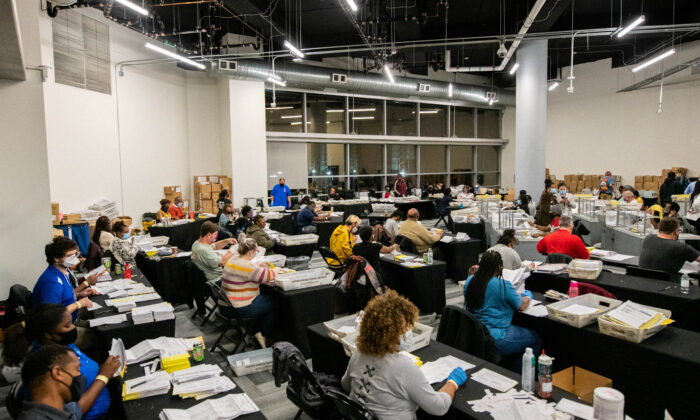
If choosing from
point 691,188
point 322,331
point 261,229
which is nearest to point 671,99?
point 691,188

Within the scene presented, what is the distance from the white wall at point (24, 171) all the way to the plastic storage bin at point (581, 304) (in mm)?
5488

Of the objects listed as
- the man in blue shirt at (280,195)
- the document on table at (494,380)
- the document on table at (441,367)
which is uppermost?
the man in blue shirt at (280,195)

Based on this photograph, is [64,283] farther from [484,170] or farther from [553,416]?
[484,170]

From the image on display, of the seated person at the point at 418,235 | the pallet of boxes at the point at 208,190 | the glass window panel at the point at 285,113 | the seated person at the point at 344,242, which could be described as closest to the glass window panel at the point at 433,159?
the glass window panel at the point at 285,113

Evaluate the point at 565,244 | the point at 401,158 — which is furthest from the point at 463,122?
the point at 565,244

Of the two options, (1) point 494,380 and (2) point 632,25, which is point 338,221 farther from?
(1) point 494,380

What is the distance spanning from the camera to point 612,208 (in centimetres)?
894

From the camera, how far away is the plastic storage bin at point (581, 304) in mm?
3270

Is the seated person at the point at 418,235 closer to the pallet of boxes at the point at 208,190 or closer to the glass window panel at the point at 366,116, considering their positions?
the pallet of boxes at the point at 208,190

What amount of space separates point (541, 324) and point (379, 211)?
837cm

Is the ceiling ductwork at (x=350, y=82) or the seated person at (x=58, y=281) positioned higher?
the ceiling ductwork at (x=350, y=82)

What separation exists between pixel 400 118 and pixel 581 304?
15.4 metres

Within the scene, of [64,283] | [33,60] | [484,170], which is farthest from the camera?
[484,170]

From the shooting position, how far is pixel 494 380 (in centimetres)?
258
